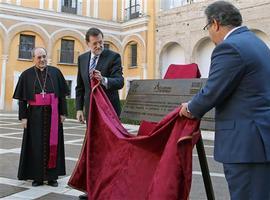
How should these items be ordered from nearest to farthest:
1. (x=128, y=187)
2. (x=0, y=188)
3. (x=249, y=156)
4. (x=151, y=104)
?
(x=249, y=156) → (x=128, y=187) → (x=151, y=104) → (x=0, y=188)

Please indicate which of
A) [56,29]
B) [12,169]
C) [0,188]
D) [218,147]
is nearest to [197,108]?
[218,147]

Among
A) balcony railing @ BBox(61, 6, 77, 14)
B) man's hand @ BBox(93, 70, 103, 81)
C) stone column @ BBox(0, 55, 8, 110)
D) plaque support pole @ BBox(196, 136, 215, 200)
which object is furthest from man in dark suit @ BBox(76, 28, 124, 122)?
balcony railing @ BBox(61, 6, 77, 14)

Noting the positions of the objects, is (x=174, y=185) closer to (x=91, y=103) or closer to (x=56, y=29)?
(x=91, y=103)

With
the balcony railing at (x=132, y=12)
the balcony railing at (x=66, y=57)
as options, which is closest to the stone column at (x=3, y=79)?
the balcony railing at (x=66, y=57)

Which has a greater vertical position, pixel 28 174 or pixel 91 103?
pixel 91 103

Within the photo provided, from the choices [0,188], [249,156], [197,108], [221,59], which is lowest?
[0,188]

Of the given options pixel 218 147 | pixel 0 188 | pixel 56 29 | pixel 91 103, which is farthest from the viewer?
pixel 56 29

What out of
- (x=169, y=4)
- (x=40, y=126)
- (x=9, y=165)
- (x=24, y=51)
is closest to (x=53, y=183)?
(x=40, y=126)

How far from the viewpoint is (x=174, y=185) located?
11.0ft

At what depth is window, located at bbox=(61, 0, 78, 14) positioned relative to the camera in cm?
3234

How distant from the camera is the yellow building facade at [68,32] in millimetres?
29141

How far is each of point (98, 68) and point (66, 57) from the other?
88.4 ft

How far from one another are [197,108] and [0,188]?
3611mm

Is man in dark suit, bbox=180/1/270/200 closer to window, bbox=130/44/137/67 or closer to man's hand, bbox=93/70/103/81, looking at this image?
man's hand, bbox=93/70/103/81
